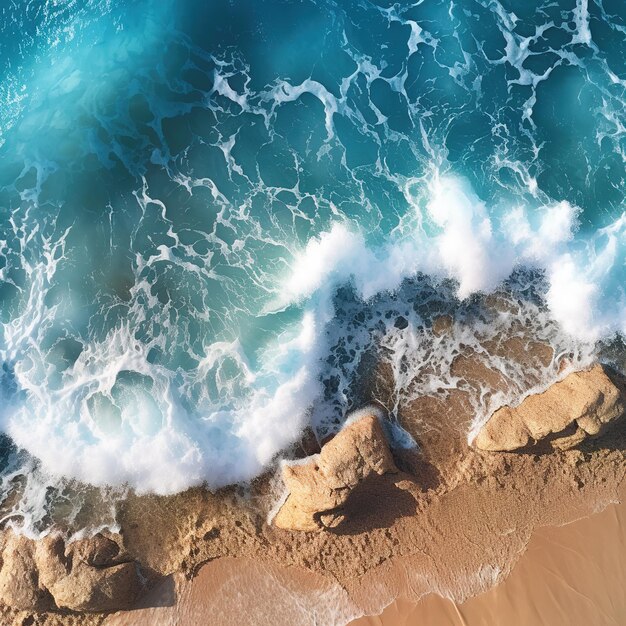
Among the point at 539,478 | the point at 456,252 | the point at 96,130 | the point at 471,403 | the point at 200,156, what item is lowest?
the point at 539,478

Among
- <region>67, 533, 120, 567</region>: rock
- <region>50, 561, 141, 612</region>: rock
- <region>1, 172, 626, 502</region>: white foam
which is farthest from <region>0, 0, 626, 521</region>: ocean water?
<region>50, 561, 141, 612</region>: rock

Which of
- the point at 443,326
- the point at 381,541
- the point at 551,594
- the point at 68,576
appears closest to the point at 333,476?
the point at 381,541

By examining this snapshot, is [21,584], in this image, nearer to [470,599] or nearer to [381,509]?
[381,509]

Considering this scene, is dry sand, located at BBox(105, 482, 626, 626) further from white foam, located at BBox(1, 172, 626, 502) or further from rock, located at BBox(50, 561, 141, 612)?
white foam, located at BBox(1, 172, 626, 502)

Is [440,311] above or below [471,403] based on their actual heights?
above

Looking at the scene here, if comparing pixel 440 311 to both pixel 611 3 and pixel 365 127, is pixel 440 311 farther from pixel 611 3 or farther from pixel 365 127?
pixel 611 3

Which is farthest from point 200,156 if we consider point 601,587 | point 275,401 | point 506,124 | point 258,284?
point 601,587
